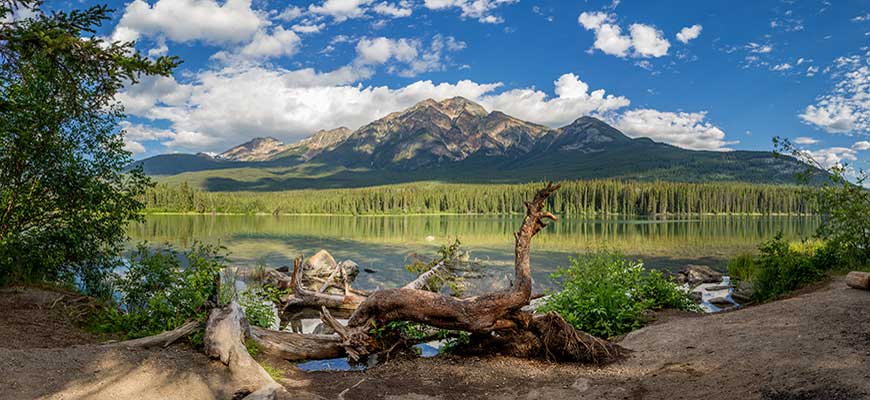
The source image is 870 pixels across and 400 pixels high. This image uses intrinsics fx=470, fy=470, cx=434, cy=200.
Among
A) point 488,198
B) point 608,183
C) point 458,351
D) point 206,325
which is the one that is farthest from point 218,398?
point 488,198

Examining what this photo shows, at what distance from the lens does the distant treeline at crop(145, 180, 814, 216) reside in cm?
14212

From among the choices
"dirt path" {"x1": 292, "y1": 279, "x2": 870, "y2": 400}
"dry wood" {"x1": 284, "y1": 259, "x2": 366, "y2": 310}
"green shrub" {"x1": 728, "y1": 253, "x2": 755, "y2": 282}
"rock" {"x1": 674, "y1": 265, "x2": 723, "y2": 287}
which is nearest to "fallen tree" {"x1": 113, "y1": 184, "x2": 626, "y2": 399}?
"dirt path" {"x1": 292, "y1": 279, "x2": 870, "y2": 400}

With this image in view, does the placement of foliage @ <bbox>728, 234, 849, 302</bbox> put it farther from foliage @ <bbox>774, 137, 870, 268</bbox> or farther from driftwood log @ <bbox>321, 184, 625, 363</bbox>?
driftwood log @ <bbox>321, 184, 625, 363</bbox>

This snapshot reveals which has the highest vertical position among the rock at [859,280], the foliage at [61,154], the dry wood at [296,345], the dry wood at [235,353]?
the foliage at [61,154]

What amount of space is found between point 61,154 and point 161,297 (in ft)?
16.8

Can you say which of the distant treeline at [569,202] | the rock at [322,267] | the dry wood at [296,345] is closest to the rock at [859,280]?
the dry wood at [296,345]

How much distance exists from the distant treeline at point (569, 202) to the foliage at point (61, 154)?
129 metres

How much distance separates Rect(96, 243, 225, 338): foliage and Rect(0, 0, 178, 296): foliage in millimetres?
2306

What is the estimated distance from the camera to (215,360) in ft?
24.3

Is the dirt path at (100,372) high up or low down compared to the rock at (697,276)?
up

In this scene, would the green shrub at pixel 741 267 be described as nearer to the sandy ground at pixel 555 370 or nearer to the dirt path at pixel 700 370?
the sandy ground at pixel 555 370

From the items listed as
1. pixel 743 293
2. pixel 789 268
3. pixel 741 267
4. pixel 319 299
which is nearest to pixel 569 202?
pixel 741 267

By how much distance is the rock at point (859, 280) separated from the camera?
11.0 metres

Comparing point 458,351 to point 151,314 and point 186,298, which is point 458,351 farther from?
point 151,314
